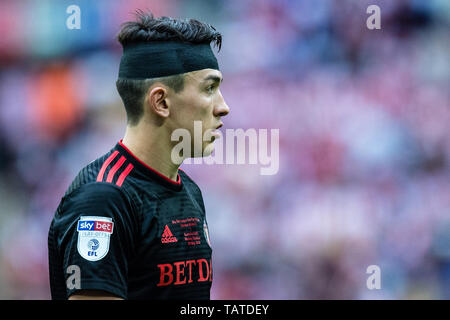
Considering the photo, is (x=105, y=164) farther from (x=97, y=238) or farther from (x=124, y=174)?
(x=97, y=238)

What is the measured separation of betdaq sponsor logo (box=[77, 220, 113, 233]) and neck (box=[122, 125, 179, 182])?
1.22 ft

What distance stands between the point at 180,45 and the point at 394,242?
11.5ft

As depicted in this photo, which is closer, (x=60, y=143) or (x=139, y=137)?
(x=139, y=137)

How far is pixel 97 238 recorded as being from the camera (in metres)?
1.96

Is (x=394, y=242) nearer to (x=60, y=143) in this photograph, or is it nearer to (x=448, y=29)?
(x=448, y=29)

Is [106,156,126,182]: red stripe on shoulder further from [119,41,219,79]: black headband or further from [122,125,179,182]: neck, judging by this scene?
[119,41,219,79]: black headband

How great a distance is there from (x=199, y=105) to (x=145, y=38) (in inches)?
12.3

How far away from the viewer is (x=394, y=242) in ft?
17.4

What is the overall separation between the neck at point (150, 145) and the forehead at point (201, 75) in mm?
226

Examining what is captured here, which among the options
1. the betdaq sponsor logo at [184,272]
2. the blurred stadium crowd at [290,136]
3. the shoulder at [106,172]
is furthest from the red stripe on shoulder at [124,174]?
the blurred stadium crowd at [290,136]

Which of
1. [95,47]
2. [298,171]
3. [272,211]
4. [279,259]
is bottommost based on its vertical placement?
[279,259]
